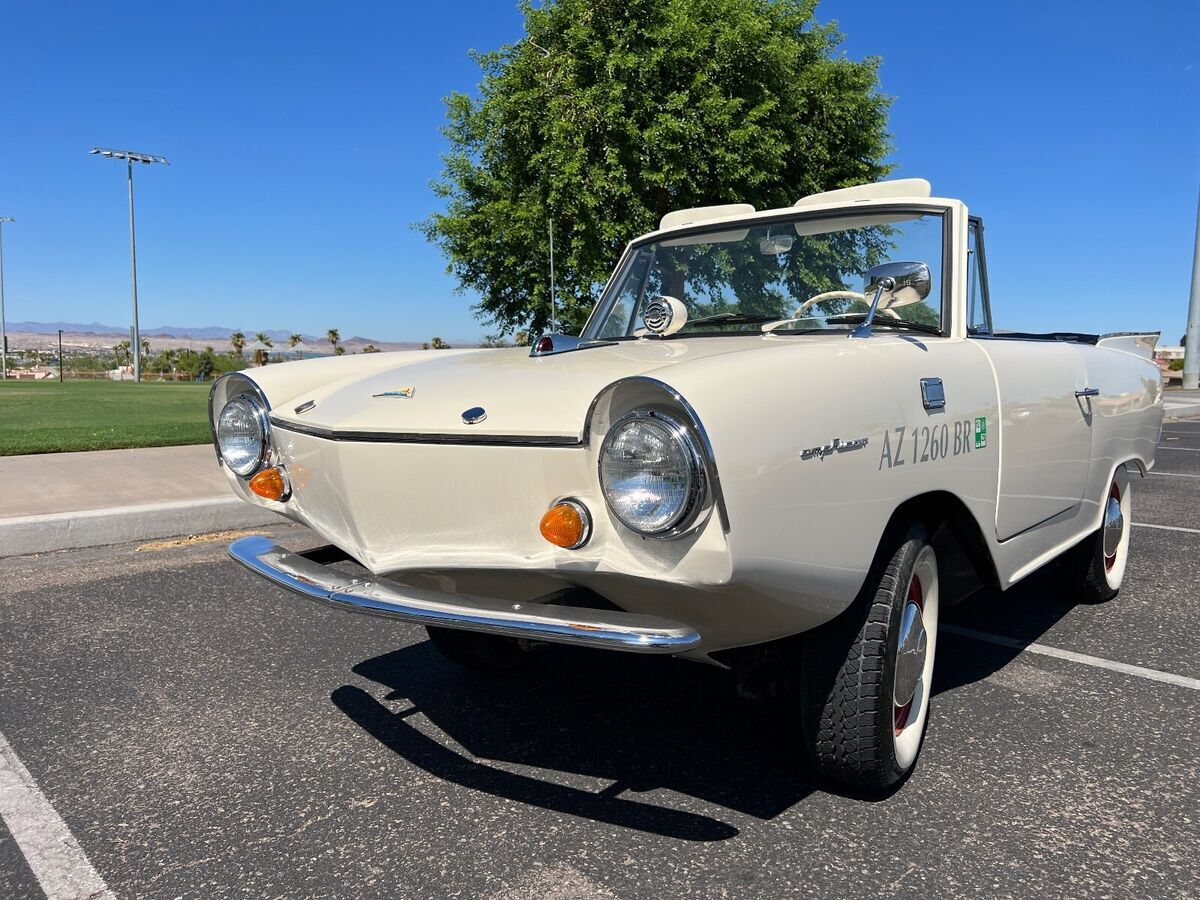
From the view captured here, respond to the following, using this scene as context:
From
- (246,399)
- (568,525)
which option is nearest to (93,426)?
(246,399)

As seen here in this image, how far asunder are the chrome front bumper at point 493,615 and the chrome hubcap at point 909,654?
2.99 ft

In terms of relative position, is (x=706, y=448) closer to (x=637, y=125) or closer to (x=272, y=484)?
(x=272, y=484)

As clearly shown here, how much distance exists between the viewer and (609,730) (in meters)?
2.96

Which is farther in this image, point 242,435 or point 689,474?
point 242,435

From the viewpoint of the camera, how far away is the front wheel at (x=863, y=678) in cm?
232

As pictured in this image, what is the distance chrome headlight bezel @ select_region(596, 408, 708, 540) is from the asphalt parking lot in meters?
0.85

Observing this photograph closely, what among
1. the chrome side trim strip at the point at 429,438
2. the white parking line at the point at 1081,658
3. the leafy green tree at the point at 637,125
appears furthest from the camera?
the leafy green tree at the point at 637,125

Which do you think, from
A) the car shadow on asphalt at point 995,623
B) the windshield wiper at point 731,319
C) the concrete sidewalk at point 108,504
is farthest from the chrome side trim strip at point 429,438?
the concrete sidewalk at point 108,504

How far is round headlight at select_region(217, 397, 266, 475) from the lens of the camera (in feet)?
9.41

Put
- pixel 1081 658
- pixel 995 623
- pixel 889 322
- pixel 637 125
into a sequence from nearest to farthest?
pixel 889 322 → pixel 1081 658 → pixel 995 623 → pixel 637 125

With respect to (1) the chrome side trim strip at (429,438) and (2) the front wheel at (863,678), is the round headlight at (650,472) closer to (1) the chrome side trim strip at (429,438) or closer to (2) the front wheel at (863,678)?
(1) the chrome side trim strip at (429,438)

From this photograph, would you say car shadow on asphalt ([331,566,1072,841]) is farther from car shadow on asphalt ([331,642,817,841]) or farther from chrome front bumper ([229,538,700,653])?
chrome front bumper ([229,538,700,653])

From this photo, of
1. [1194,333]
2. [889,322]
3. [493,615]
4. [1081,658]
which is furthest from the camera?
[1194,333]

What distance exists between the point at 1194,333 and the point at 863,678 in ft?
94.1
